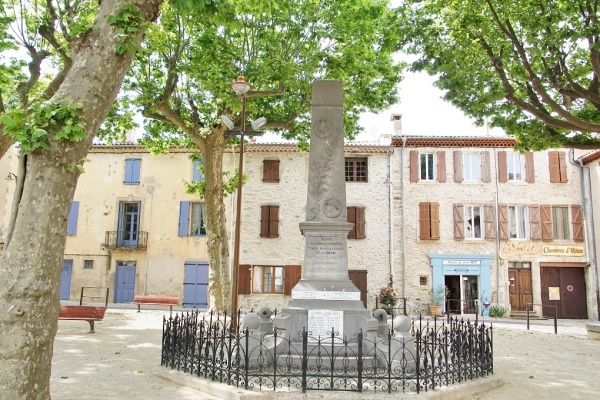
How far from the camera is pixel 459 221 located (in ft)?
77.4

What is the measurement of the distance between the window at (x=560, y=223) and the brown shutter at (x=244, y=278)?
1493 centimetres

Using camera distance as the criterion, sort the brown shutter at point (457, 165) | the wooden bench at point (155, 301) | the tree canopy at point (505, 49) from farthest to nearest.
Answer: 1. the brown shutter at point (457, 165)
2. the wooden bench at point (155, 301)
3. the tree canopy at point (505, 49)

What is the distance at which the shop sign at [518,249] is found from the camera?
23.2 meters

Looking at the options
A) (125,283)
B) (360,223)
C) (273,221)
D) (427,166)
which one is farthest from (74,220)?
(427,166)

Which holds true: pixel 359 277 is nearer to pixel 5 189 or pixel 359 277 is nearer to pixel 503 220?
pixel 503 220

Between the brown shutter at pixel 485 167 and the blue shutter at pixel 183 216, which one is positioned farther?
the blue shutter at pixel 183 216

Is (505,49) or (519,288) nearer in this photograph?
(505,49)

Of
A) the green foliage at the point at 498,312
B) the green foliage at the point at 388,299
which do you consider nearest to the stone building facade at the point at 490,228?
the green foliage at the point at 498,312

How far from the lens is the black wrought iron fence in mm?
6219

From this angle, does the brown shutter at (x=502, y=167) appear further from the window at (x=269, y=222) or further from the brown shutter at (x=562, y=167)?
the window at (x=269, y=222)

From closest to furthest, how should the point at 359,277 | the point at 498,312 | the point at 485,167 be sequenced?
the point at 498,312 < the point at 359,277 < the point at 485,167

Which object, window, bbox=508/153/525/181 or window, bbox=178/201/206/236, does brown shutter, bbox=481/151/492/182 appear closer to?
window, bbox=508/153/525/181

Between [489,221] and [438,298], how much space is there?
15.0 ft

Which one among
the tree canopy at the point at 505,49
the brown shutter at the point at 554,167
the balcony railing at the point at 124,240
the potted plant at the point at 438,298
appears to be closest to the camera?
the tree canopy at the point at 505,49
